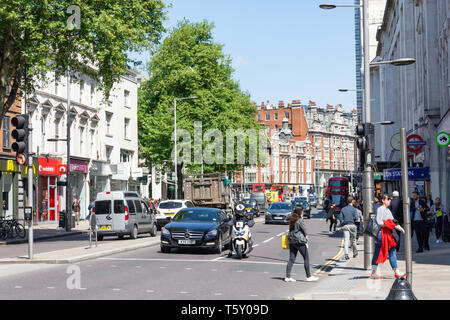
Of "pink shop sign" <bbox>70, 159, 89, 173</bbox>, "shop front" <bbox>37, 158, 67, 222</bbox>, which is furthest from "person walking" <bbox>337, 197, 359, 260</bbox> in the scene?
"pink shop sign" <bbox>70, 159, 89, 173</bbox>

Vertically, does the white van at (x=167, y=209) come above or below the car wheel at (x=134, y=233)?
above

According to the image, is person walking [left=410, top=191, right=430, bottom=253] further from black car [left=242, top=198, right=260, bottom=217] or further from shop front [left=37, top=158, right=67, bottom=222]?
black car [left=242, top=198, right=260, bottom=217]

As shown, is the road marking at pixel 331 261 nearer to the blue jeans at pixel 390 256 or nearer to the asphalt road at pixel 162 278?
the asphalt road at pixel 162 278

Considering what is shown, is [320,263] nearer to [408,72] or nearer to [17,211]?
[17,211]

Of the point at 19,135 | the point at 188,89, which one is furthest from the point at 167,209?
the point at 188,89

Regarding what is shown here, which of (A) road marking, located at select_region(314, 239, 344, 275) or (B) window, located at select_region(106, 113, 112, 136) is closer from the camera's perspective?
(A) road marking, located at select_region(314, 239, 344, 275)

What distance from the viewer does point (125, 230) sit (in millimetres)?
28234

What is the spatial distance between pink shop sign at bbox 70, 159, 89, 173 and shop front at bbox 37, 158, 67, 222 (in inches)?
55.1

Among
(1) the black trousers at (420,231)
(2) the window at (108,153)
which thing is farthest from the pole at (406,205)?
(2) the window at (108,153)

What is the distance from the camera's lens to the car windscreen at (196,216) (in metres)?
22.0

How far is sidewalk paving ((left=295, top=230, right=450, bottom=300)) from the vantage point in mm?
11109

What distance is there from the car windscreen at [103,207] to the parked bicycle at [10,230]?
3932 mm

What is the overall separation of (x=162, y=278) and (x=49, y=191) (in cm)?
3220

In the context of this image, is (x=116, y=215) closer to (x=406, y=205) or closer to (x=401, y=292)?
(x=406, y=205)
